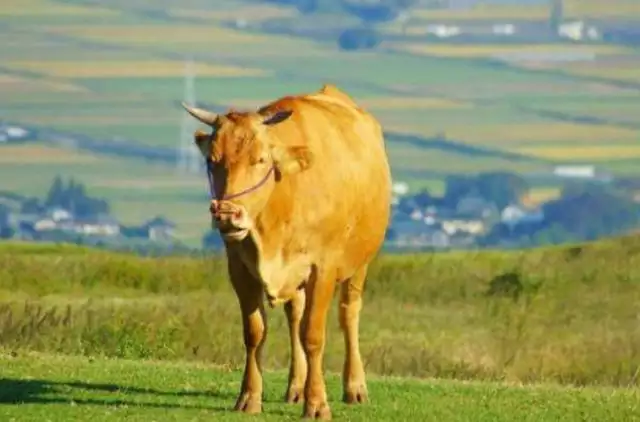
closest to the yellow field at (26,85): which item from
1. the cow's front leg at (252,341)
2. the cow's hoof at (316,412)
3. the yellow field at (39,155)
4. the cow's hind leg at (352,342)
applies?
the yellow field at (39,155)

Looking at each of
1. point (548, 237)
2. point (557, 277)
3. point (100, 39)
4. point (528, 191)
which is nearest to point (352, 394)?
point (557, 277)

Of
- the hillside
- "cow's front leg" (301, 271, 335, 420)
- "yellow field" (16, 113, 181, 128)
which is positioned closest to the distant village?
"yellow field" (16, 113, 181, 128)

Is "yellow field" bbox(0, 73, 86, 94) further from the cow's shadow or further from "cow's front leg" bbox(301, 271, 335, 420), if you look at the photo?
"cow's front leg" bbox(301, 271, 335, 420)

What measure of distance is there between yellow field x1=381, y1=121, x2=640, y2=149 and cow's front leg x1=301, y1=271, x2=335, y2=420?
13641 centimetres

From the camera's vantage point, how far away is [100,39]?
186125mm

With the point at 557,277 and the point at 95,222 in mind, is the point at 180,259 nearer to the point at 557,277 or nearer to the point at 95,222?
the point at 557,277

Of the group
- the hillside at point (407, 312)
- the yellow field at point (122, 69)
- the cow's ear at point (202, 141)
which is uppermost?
the cow's ear at point (202, 141)

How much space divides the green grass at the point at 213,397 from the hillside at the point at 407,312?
1.92 meters

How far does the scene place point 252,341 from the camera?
57.2ft

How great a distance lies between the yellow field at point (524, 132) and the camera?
155 metres

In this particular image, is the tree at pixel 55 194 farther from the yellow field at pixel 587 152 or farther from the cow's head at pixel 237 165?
the cow's head at pixel 237 165

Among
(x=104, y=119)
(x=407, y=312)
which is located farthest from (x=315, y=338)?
(x=104, y=119)

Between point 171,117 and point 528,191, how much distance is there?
113 ft

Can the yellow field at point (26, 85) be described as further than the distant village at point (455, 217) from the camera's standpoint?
Yes
